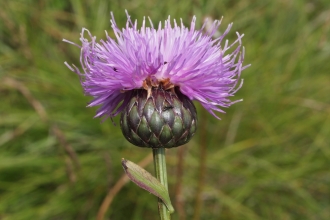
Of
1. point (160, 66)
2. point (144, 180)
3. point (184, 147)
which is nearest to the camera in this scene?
point (144, 180)

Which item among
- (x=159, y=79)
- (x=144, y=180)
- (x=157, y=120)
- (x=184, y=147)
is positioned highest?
(x=159, y=79)

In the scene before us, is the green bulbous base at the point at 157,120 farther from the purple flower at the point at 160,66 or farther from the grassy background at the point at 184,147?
the grassy background at the point at 184,147

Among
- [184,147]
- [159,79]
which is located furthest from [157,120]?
[184,147]

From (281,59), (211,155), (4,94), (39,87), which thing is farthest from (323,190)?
(4,94)

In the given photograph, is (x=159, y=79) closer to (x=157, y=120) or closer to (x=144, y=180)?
(x=157, y=120)

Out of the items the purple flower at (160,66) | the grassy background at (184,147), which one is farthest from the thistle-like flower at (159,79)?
the grassy background at (184,147)

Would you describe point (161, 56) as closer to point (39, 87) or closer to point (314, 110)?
point (39, 87)
